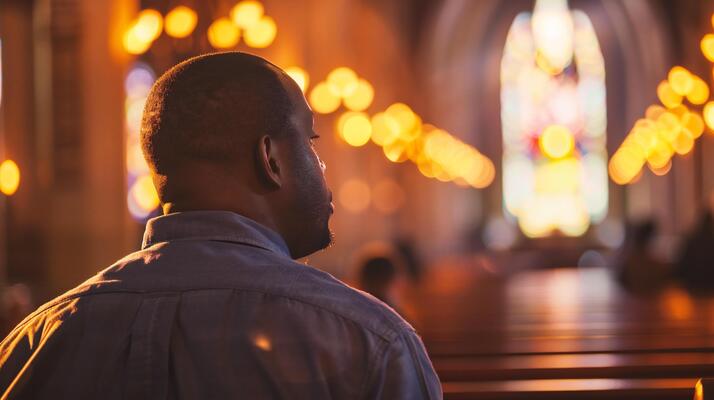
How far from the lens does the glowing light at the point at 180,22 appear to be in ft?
24.6

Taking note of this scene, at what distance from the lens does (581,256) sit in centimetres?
3428

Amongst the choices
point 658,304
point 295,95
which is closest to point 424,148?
point 658,304

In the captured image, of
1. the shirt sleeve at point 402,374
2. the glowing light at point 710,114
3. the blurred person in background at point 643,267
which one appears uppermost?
the glowing light at point 710,114

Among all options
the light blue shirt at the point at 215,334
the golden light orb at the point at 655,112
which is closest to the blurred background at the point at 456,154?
the golden light orb at the point at 655,112

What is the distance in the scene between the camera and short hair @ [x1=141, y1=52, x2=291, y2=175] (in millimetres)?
1520

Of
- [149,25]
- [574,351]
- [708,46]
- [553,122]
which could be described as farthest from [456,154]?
[574,351]

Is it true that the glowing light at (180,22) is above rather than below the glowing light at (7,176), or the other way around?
above

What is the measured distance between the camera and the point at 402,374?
134 cm

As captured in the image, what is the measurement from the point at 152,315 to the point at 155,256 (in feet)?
0.39

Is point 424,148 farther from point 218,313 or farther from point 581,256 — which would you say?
point 218,313

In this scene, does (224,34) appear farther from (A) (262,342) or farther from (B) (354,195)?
(B) (354,195)

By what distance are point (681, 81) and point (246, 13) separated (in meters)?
6.84

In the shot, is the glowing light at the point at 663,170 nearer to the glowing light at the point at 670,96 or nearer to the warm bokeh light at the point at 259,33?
the glowing light at the point at 670,96

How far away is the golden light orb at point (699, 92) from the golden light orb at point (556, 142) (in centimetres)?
2215
